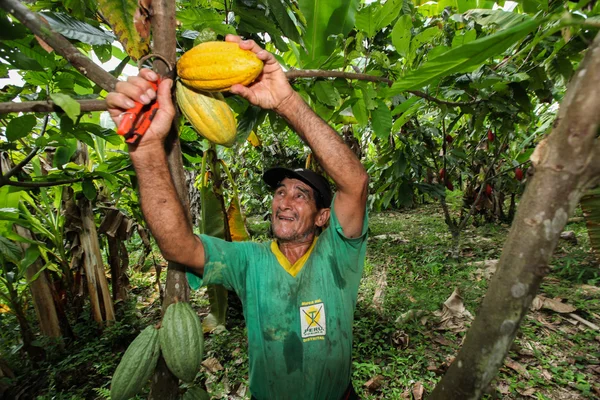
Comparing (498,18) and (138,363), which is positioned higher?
(498,18)

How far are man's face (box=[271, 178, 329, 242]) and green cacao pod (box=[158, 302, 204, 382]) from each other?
2.85ft

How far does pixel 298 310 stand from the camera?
4.69 ft

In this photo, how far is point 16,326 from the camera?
3736 mm

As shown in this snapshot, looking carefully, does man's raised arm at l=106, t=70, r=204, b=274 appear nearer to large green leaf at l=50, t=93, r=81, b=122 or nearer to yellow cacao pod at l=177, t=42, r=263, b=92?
yellow cacao pod at l=177, t=42, r=263, b=92

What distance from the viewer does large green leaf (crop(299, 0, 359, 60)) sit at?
121 cm

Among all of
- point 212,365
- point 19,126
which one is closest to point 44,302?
point 212,365

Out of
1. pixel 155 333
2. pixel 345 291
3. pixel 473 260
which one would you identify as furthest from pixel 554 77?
pixel 473 260

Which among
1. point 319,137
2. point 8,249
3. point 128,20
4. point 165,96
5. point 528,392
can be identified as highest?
point 128,20

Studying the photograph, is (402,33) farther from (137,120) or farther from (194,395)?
(194,395)

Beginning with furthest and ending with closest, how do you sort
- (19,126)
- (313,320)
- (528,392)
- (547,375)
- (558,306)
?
(558,306) → (547,375) → (528,392) → (313,320) → (19,126)

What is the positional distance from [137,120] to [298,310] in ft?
3.20

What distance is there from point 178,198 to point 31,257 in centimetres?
235

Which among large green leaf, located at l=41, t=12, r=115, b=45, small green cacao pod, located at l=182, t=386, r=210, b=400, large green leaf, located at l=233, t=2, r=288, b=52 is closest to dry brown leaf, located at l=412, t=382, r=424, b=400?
small green cacao pod, located at l=182, t=386, r=210, b=400

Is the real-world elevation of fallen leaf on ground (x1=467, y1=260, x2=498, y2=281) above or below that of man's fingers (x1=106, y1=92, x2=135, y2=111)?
below
